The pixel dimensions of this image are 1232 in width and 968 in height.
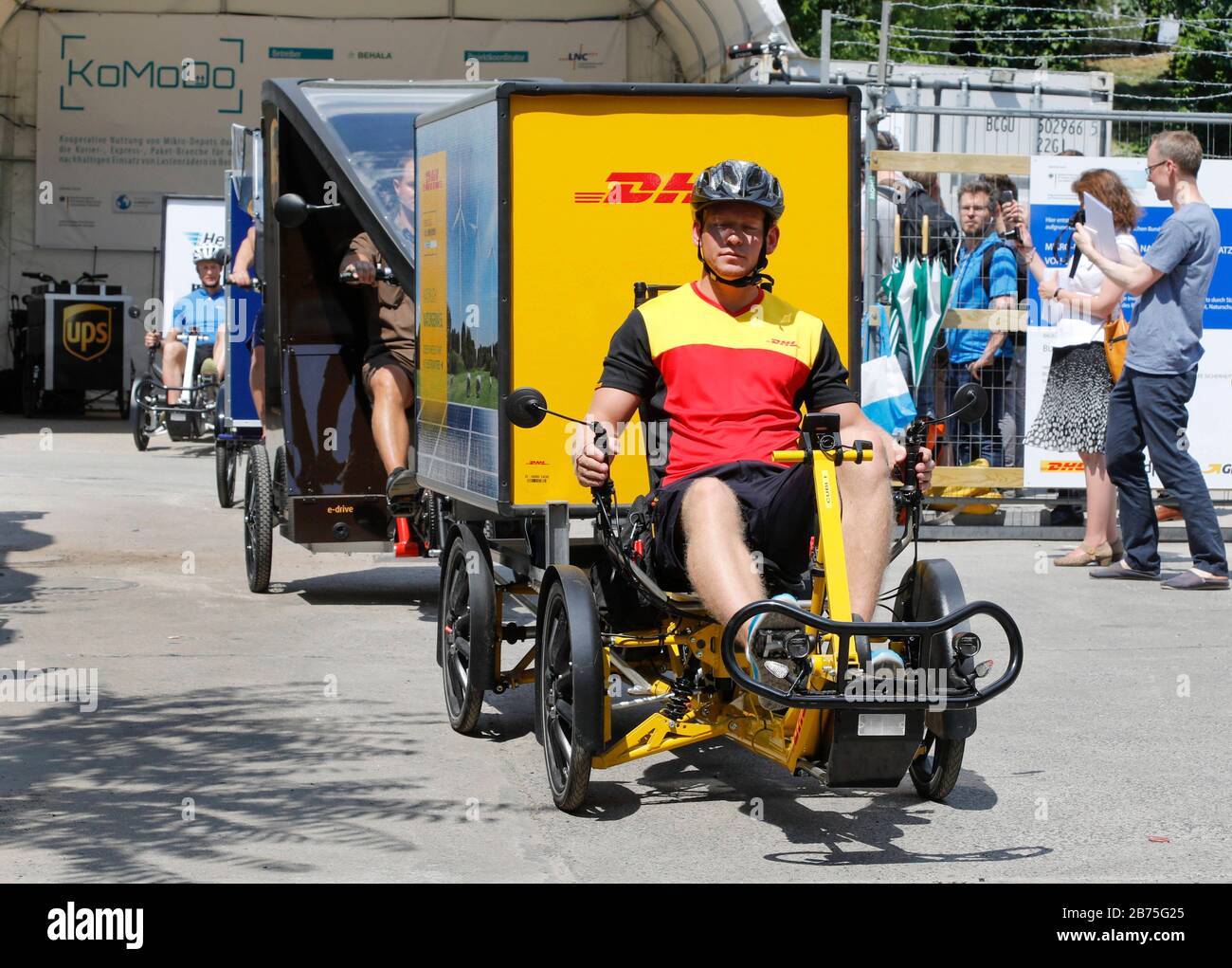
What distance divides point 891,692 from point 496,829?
53.8 inches

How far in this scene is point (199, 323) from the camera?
20703 millimetres

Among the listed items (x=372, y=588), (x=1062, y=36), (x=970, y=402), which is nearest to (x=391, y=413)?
(x=372, y=588)

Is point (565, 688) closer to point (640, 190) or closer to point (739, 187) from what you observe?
point (739, 187)

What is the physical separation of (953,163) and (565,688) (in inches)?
317

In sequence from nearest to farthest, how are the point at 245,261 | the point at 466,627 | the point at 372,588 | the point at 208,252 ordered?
the point at 466,627, the point at 372,588, the point at 245,261, the point at 208,252

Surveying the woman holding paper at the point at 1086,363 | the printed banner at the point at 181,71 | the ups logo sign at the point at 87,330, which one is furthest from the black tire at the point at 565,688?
the printed banner at the point at 181,71

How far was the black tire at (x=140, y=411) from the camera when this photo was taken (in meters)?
20.5

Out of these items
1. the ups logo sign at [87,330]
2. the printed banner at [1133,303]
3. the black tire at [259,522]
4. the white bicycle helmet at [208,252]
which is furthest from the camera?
the ups logo sign at [87,330]

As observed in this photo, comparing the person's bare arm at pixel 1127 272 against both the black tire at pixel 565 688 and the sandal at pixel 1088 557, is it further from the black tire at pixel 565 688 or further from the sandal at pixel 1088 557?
the black tire at pixel 565 688

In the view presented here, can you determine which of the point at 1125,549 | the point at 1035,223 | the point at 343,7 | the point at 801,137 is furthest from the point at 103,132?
the point at 801,137

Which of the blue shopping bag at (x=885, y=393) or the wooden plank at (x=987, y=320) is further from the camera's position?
the wooden plank at (x=987, y=320)

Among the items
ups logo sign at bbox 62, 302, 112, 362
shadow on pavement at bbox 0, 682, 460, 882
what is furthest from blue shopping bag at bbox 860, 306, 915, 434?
ups logo sign at bbox 62, 302, 112, 362

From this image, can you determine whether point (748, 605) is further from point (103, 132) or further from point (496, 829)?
point (103, 132)
